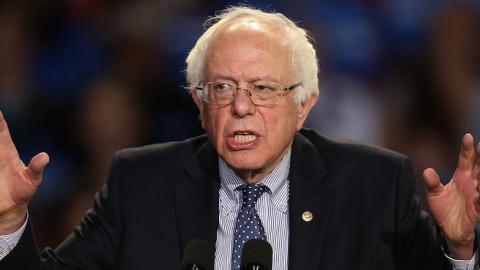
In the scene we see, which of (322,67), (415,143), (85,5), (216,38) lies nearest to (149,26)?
(85,5)

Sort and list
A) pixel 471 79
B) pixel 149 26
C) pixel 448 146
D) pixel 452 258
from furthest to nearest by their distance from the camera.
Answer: pixel 149 26, pixel 471 79, pixel 448 146, pixel 452 258

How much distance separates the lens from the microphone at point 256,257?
86.7 inches

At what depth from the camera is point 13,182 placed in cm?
255

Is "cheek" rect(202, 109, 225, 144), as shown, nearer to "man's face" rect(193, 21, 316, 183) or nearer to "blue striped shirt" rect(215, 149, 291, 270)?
"man's face" rect(193, 21, 316, 183)

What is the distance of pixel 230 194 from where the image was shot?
285 centimetres

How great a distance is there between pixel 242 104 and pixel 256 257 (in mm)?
574

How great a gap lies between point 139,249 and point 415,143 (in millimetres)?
1905

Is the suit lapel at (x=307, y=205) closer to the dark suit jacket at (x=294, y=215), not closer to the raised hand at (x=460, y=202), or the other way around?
the dark suit jacket at (x=294, y=215)

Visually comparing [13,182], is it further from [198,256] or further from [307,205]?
[307,205]

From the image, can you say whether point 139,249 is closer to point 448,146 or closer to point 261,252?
point 261,252

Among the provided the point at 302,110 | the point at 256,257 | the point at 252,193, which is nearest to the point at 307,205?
the point at 252,193

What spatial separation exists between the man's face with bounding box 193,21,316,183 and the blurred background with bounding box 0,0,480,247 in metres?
1.63

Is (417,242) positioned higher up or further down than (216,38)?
further down

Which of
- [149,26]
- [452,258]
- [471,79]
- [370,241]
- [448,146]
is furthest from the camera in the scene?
[149,26]
